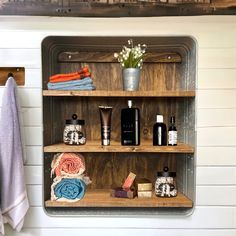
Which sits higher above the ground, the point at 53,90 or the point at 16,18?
the point at 16,18

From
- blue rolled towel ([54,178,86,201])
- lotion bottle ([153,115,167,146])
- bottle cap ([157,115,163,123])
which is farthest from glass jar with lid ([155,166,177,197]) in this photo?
blue rolled towel ([54,178,86,201])

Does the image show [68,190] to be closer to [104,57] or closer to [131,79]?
[131,79]

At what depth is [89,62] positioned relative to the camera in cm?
164

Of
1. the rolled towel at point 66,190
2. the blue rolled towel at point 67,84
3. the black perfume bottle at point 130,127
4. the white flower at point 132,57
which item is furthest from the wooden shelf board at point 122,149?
the white flower at point 132,57

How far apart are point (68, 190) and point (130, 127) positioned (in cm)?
43

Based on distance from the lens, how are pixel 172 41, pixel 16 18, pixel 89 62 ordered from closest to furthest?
pixel 16 18
pixel 172 41
pixel 89 62

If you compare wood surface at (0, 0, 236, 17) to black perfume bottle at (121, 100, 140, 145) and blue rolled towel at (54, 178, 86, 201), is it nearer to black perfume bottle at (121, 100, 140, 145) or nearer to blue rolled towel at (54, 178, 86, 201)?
black perfume bottle at (121, 100, 140, 145)

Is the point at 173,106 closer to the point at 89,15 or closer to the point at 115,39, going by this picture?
the point at 115,39

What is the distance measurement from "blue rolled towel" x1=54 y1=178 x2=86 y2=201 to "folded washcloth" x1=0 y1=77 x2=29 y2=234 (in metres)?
0.17

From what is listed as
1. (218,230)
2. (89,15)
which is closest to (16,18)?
(89,15)

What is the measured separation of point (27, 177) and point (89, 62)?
0.70 meters

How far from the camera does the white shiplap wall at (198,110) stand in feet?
4.49

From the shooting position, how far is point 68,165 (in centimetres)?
145

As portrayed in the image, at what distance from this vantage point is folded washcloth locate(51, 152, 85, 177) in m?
1.45
